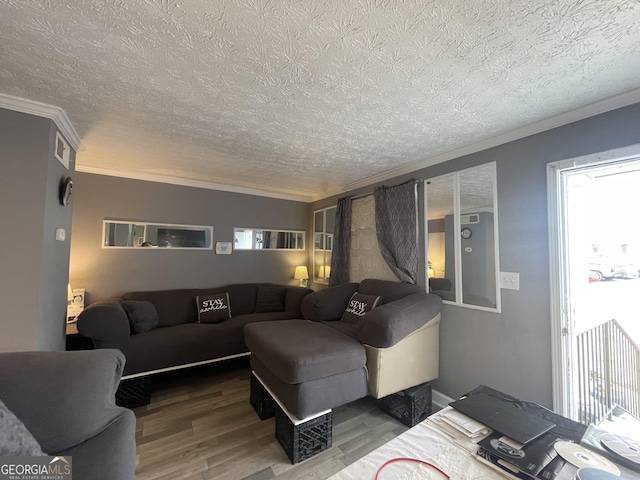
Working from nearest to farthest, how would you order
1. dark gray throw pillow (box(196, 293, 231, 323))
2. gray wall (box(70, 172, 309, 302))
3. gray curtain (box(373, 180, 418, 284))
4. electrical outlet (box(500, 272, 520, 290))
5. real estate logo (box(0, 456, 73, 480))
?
real estate logo (box(0, 456, 73, 480)) < electrical outlet (box(500, 272, 520, 290)) < gray curtain (box(373, 180, 418, 284)) < gray wall (box(70, 172, 309, 302)) < dark gray throw pillow (box(196, 293, 231, 323))

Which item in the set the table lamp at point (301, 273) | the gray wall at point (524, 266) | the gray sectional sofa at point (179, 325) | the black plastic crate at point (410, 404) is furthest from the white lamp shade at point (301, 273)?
the gray wall at point (524, 266)

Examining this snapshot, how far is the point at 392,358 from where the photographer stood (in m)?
2.02

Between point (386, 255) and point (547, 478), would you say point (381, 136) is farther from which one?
point (547, 478)

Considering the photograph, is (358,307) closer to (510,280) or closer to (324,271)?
(510,280)

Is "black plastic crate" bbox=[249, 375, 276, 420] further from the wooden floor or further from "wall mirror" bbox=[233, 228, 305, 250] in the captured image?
"wall mirror" bbox=[233, 228, 305, 250]

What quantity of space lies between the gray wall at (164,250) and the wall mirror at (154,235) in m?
0.07

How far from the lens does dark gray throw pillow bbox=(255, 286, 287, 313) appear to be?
3678 mm

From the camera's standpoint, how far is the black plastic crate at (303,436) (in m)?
1.69

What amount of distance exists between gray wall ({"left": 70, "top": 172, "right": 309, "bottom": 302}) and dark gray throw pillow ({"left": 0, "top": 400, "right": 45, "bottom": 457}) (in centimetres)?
267

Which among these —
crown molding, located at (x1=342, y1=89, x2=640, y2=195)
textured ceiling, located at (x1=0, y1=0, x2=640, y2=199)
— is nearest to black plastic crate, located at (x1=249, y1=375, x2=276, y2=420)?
textured ceiling, located at (x1=0, y1=0, x2=640, y2=199)

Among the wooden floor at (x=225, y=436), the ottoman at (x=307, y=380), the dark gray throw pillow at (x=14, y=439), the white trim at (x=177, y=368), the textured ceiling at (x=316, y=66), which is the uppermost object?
the textured ceiling at (x=316, y=66)

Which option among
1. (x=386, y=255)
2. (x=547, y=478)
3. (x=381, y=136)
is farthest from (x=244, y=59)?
(x=386, y=255)

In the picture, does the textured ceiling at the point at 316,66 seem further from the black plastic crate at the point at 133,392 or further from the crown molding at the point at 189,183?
the black plastic crate at the point at 133,392

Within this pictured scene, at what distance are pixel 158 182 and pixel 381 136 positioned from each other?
2.99 m
